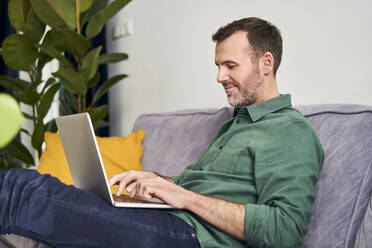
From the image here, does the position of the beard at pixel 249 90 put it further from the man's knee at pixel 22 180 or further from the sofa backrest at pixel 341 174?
the man's knee at pixel 22 180

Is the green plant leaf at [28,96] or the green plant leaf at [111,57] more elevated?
the green plant leaf at [111,57]

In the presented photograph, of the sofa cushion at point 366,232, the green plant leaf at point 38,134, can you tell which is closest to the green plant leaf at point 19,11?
the green plant leaf at point 38,134

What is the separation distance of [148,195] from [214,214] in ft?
0.60

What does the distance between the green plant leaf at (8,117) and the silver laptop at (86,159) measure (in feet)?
2.44

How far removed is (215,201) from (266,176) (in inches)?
6.0

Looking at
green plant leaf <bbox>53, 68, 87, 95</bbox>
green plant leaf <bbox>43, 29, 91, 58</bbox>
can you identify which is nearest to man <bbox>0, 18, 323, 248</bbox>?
green plant leaf <bbox>53, 68, 87, 95</bbox>

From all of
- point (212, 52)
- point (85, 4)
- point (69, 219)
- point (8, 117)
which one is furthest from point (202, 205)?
point (85, 4)

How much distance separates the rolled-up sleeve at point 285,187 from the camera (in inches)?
38.6

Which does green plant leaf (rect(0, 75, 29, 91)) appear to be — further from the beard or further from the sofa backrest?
the sofa backrest

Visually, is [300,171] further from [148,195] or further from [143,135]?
[143,135]

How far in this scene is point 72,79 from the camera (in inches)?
89.4

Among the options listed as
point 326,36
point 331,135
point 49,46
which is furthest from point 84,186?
point 49,46

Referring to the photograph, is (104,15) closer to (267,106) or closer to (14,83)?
(14,83)

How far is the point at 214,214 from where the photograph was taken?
104cm
